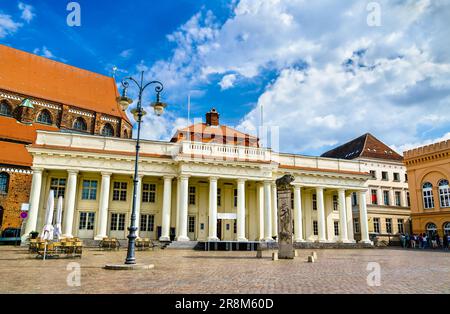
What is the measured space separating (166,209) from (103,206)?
17.4 ft

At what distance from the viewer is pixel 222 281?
30.7 ft

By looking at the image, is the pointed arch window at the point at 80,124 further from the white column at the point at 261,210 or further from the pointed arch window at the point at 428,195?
the pointed arch window at the point at 428,195

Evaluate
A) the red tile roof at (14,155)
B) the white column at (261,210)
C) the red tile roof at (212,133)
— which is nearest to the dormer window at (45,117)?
the red tile roof at (14,155)

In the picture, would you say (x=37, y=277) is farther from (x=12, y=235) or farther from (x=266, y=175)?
(x=12, y=235)

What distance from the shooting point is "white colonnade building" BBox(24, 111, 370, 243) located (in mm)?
29734

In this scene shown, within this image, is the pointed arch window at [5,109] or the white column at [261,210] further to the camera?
→ the pointed arch window at [5,109]

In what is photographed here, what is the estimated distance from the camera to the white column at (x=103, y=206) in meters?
29.5

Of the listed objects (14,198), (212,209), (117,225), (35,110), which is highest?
(35,110)

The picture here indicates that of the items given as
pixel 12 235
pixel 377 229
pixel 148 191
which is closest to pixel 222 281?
pixel 148 191

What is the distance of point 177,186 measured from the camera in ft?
107

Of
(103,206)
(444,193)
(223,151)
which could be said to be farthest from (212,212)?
(444,193)

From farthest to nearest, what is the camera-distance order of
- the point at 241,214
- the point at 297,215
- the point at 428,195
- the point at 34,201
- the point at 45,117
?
the point at 45,117, the point at 428,195, the point at 297,215, the point at 241,214, the point at 34,201

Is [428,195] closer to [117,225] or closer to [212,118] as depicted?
[212,118]
